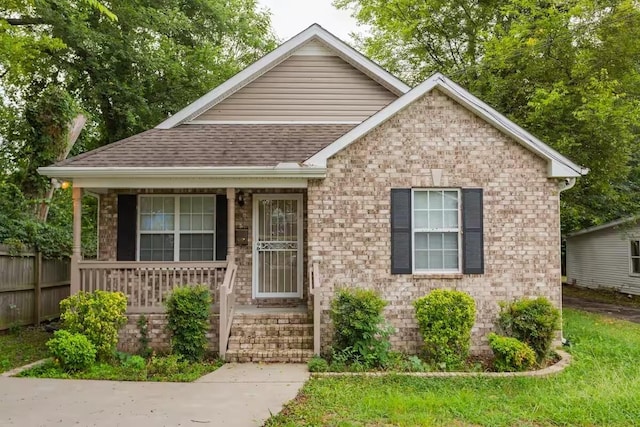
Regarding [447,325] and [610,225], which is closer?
[447,325]

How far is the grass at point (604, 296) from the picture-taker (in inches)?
701

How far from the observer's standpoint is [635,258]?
19.2 meters

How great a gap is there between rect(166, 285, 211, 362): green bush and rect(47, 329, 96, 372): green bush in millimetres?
1159

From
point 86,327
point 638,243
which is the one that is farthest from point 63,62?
point 638,243

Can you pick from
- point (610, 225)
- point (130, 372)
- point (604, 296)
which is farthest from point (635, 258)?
point (130, 372)

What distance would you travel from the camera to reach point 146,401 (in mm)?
5832

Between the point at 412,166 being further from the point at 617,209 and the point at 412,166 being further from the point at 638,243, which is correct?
the point at 638,243

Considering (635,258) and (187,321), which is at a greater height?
(635,258)

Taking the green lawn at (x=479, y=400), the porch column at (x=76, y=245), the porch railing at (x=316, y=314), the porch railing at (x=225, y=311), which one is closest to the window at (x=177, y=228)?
the porch column at (x=76, y=245)

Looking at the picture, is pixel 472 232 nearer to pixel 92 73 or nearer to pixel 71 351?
pixel 71 351

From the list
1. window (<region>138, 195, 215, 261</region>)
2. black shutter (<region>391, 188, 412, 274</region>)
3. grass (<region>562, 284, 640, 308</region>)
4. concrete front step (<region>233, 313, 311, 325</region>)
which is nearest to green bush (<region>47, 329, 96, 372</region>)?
concrete front step (<region>233, 313, 311, 325</region>)

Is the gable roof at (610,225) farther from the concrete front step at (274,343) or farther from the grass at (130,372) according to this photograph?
the grass at (130,372)

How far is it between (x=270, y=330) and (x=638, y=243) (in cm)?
1614

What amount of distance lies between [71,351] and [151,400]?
6.37ft
